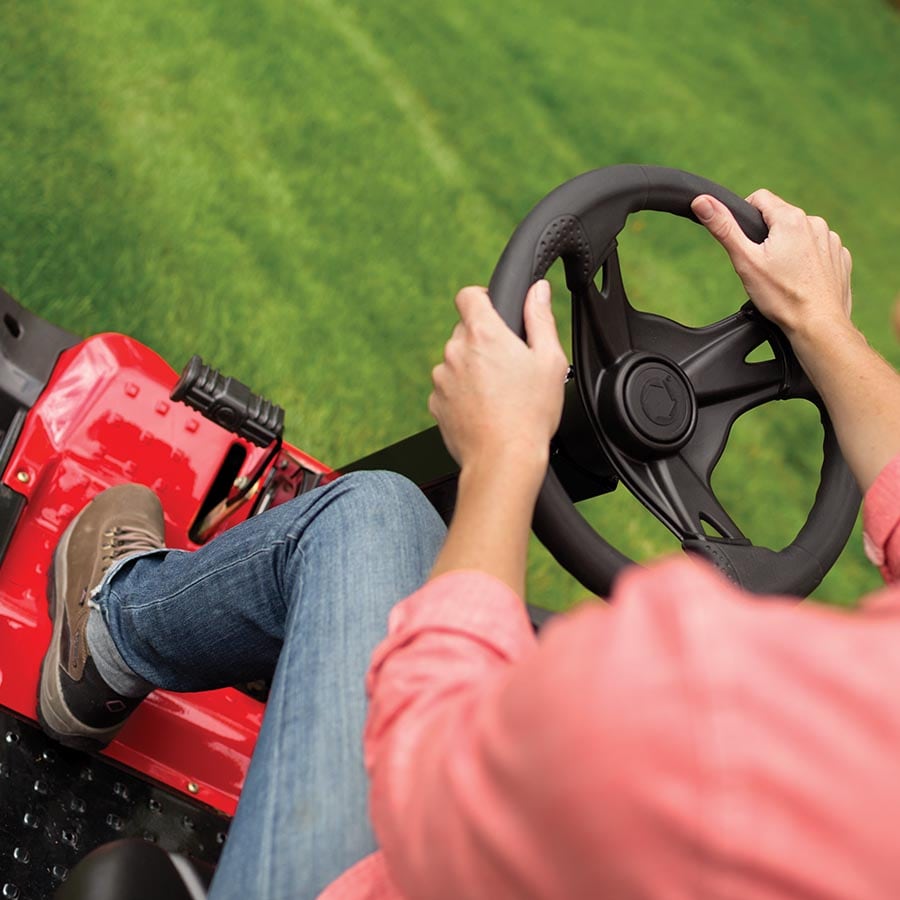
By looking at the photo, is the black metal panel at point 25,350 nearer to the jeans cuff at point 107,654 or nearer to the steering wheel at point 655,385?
the jeans cuff at point 107,654

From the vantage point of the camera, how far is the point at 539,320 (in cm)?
84

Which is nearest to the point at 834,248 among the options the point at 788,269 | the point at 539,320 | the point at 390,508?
the point at 788,269

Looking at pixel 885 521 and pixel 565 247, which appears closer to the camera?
pixel 885 521

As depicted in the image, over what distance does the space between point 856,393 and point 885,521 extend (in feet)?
0.61

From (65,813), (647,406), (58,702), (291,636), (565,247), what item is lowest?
(65,813)

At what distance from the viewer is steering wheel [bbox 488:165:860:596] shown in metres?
0.89

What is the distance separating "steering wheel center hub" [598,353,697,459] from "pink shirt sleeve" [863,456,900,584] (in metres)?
0.19

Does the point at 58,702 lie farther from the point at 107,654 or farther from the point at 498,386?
the point at 498,386

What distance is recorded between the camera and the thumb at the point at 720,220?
100cm

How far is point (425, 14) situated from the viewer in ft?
8.36

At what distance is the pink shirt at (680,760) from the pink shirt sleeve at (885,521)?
1.17ft

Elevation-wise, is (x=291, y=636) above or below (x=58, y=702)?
above

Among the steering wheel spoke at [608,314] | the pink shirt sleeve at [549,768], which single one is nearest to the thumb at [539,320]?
the steering wheel spoke at [608,314]

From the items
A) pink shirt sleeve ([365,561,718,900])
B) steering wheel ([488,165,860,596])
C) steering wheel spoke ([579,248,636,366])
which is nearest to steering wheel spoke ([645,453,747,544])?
steering wheel ([488,165,860,596])
